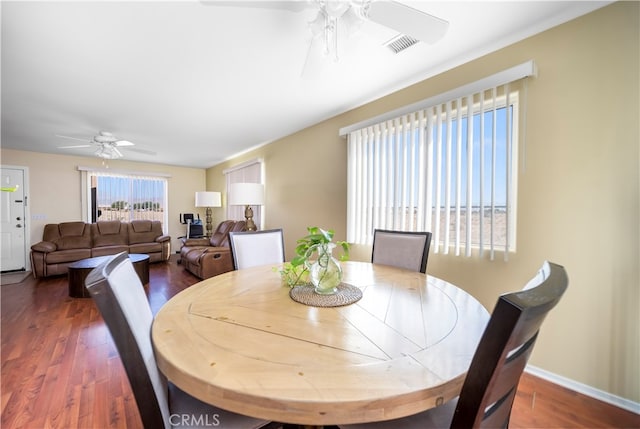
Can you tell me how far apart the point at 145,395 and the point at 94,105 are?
133 inches

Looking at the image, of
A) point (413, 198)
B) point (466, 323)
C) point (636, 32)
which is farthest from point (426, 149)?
point (466, 323)

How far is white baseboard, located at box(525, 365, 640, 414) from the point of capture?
1370 millimetres

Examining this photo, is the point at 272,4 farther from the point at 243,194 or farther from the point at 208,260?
the point at 208,260

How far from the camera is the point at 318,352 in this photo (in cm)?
70

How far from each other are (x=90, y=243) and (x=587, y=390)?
6940 mm

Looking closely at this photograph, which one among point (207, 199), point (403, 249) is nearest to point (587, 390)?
point (403, 249)

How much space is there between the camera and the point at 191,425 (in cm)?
78

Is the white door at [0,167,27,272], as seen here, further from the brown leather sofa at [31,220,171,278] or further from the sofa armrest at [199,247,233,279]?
the sofa armrest at [199,247,233,279]

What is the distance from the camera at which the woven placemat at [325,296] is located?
107cm

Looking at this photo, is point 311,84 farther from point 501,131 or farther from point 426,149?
point 501,131

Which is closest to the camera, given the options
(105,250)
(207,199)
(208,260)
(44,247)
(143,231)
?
(208,260)

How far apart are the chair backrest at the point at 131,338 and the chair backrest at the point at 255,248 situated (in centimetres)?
114

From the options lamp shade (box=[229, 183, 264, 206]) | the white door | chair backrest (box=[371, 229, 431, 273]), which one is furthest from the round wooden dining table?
the white door

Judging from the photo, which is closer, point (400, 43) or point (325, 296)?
point (325, 296)
